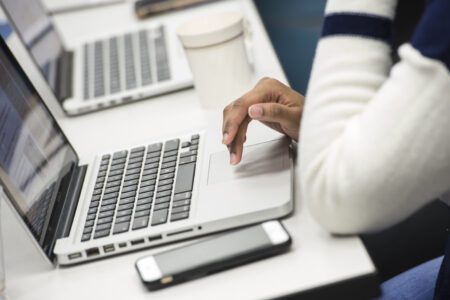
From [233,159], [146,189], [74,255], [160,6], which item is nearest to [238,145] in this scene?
[233,159]

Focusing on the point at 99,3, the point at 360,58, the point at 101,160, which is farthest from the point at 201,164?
the point at 99,3

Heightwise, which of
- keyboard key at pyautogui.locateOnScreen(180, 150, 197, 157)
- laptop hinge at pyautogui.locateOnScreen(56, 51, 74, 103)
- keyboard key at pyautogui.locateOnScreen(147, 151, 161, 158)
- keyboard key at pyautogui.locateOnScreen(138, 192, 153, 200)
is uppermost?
keyboard key at pyautogui.locateOnScreen(138, 192, 153, 200)

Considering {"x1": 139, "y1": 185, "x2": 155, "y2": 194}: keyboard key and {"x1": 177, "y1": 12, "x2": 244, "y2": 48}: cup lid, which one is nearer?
{"x1": 139, "y1": 185, "x2": 155, "y2": 194}: keyboard key

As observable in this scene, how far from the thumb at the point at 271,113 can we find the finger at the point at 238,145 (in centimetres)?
3

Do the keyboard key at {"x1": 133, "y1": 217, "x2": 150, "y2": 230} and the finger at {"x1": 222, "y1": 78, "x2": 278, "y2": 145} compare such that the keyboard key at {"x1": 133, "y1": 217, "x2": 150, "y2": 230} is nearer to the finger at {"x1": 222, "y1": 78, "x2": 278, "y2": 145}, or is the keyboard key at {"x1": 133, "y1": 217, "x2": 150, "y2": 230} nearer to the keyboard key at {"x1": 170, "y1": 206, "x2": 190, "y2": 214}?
the keyboard key at {"x1": 170, "y1": 206, "x2": 190, "y2": 214}

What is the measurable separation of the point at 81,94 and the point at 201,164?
1.54 ft

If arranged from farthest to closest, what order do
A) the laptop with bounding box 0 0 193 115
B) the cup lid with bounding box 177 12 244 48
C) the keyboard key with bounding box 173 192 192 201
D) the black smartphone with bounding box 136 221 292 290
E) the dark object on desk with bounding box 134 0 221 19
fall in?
the dark object on desk with bounding box 134 0 221 19
the laptop with bounding box 0 0 193 115
the cup lid with bounding box 177 12 244 48
the keyboard key with bounding box 173 192 192 201
the black smartphone with bounding box 136 221 292 290

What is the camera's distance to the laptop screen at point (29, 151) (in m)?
0.78

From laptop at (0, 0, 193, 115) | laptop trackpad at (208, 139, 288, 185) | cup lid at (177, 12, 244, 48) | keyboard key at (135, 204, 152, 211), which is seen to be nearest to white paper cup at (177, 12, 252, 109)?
cup lid at (177, 12, 244, 48)

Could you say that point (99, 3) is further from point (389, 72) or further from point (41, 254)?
point (389, 72)

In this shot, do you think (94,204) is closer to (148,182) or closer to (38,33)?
(148,182)

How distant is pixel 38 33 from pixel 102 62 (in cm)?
15

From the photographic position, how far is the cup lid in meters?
1.03

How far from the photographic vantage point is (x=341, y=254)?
2.20 feet
